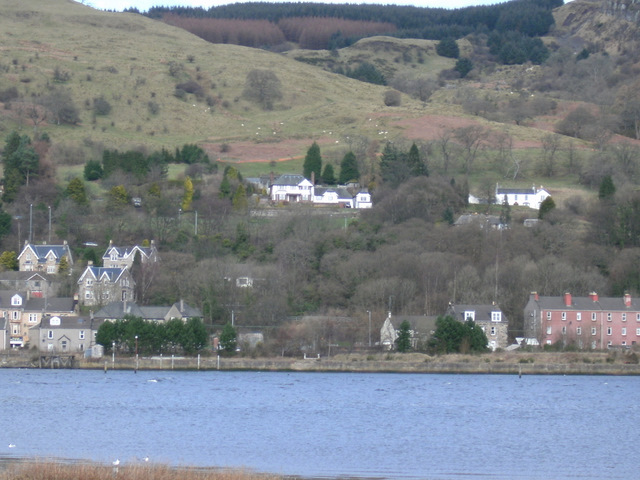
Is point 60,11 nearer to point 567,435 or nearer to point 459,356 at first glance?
point 459,356

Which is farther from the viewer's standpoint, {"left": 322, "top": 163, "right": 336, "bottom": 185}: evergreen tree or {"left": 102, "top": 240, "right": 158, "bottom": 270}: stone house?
{"left": 322, "top": 163, "right": 336, "bottom": 185}: evergreen tree

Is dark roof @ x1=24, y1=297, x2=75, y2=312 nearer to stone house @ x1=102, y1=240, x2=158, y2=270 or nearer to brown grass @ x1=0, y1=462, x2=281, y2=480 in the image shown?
stone house @ x1=102, y1=240, x2=158, y2=270

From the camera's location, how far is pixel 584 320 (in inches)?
2469

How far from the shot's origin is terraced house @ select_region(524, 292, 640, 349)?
62.3 meters

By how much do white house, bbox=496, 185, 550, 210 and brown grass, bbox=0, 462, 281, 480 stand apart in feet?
201

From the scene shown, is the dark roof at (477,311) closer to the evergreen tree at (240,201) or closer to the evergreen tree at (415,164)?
the evergreen tree at (240,201)

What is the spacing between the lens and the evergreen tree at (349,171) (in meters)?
91.2

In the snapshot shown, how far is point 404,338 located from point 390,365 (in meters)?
1.84

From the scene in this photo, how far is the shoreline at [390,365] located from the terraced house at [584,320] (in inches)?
198

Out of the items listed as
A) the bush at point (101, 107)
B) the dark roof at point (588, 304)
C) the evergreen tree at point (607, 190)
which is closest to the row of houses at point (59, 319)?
the dark roof at point (588, 304)

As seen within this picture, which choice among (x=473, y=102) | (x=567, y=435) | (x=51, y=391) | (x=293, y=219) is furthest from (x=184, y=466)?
(x=473, y=102)

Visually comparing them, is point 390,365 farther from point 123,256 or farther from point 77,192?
point 77,192

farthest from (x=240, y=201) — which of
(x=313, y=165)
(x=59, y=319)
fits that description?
(x=59, y=319)

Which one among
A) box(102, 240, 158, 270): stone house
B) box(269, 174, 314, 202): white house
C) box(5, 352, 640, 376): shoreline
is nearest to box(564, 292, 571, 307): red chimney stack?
box(5, 352, 640, 376): shoreline
